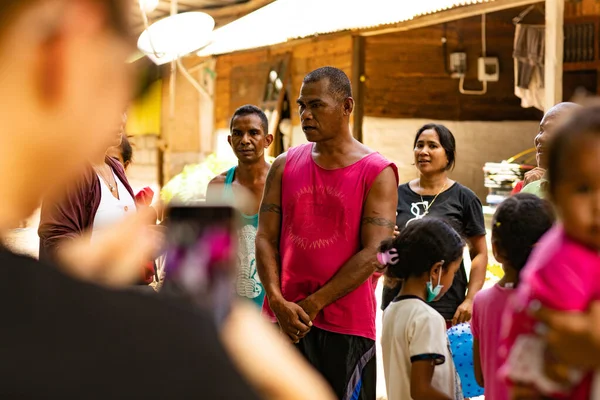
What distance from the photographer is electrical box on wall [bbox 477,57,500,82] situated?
41.8 feet

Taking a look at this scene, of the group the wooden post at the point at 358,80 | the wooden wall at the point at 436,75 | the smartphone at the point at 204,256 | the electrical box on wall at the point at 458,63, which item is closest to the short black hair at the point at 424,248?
the smartphone at the point at 204,256

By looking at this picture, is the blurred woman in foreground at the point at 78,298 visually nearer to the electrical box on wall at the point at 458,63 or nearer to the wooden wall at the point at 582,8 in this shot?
the electrical box on wall at the point at 458,63

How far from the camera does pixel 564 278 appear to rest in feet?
4.28

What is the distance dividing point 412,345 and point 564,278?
1701mm

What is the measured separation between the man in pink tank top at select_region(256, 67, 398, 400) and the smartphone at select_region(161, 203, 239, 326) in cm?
272

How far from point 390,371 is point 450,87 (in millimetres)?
10512

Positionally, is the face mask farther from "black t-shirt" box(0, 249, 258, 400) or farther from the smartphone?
"black t-shirt" box(0, 249, 258, 400)

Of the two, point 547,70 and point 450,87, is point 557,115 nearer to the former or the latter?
point 547,70

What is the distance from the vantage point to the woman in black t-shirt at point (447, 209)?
4.53 metres

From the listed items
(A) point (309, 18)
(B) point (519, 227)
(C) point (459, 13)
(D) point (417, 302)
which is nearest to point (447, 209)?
(D) point (417, 302)

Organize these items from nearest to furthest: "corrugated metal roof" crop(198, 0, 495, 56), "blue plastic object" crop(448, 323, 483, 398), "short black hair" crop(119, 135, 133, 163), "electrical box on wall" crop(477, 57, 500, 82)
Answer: "blue plastic object" crop(448, 323, 483, 398) → "short black hair" crop(119, 135, 133, 163) → "corrugated metal roof" crop(198, 0, 495, 56) → "electrical box on wall" crop(477, 57, 500, 82)

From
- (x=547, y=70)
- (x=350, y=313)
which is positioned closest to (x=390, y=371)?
(x=350, y=313)

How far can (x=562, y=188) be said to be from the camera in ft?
4.44

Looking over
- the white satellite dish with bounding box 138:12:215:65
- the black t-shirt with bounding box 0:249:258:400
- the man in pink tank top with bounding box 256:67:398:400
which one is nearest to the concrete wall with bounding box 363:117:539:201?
the white satellite dish with bounding box 138:12:215:65
